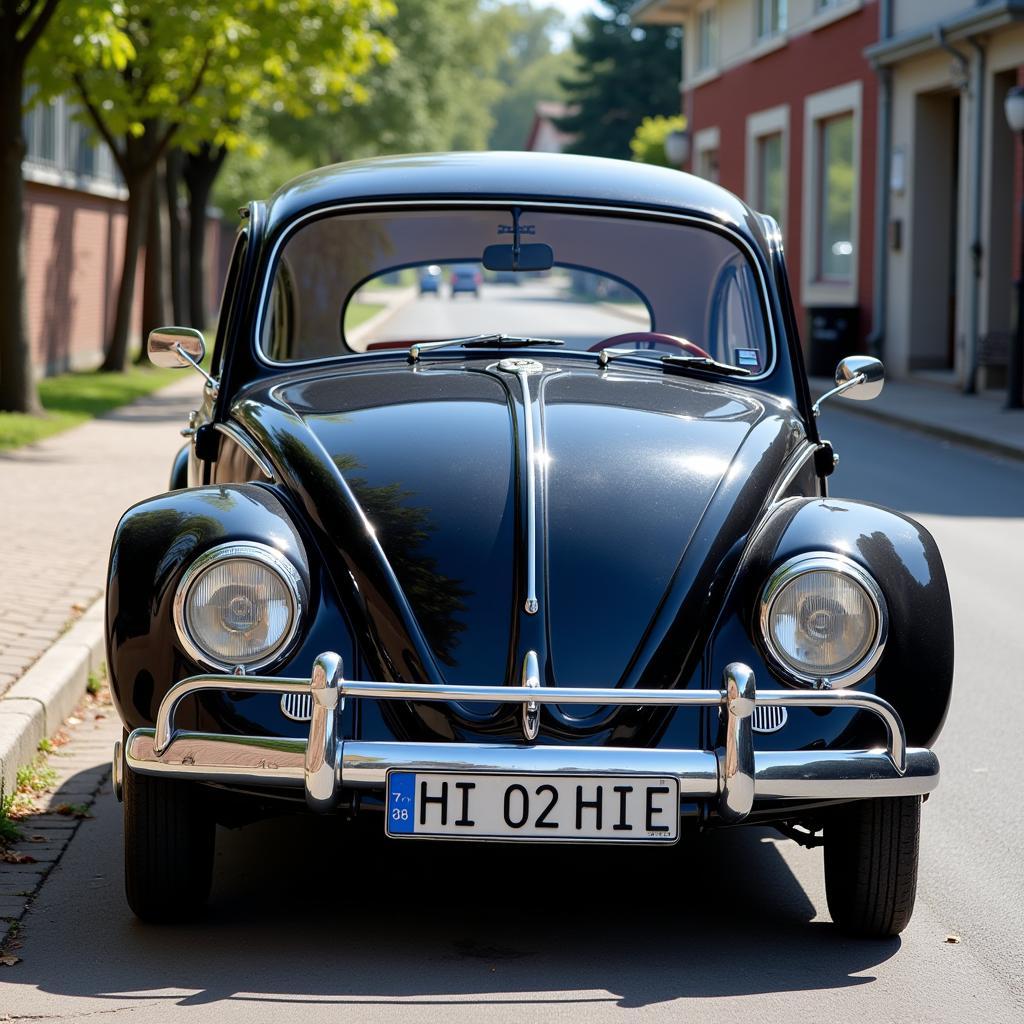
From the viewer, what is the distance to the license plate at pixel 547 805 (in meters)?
3.39

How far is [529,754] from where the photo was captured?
11.1 ft

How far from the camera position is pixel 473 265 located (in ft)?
17.5

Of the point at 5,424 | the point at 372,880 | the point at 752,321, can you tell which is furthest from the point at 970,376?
the point at 372,880

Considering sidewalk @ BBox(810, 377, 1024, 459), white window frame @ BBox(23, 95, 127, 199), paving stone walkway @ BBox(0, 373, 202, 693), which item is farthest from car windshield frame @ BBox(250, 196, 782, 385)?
white window frame @ BBox(23, 95, 127, 199)

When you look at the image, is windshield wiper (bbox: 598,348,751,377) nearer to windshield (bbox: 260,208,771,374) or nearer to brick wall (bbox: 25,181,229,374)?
windshield (bbox: 260,208,771,374)

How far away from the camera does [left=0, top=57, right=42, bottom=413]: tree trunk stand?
14852 millimetres

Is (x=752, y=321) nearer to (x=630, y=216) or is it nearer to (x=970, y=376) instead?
(x=630, y=216)

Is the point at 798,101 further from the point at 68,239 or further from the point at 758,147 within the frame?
the point at 68,239

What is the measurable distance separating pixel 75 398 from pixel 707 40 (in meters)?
18.5

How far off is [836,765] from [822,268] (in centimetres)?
2313

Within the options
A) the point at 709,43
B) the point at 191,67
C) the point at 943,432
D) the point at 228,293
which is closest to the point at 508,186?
the point at 228,293

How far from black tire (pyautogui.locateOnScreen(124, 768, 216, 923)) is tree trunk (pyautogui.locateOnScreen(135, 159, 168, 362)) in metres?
20.0

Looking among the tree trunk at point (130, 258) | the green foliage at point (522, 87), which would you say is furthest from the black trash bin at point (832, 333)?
the green foliage at point (522, 87)

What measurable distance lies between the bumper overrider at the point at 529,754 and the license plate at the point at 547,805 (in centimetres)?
2
